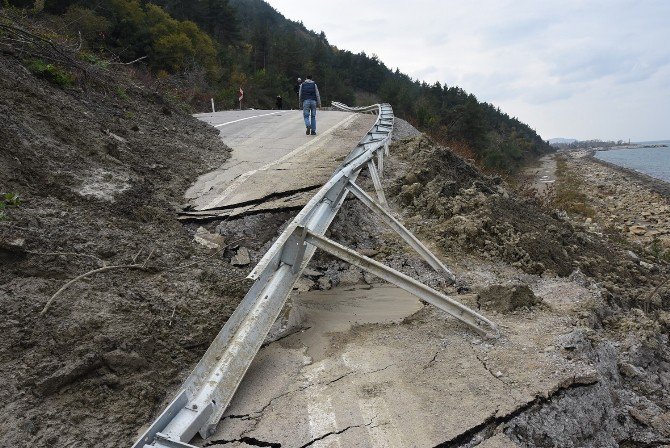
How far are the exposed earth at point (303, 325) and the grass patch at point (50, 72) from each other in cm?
77

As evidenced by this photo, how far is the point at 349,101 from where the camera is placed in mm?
45531

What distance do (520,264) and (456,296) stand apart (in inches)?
49.0

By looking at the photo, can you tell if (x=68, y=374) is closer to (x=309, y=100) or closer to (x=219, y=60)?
(x=309, y=100)

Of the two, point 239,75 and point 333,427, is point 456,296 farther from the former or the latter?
point 239,75

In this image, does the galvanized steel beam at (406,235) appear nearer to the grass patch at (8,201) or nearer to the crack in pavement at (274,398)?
the crack in pavement at (274,398)

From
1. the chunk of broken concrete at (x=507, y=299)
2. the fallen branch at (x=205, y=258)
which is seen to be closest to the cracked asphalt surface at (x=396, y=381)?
the chunk of broken concrete at (x=507, y=299)

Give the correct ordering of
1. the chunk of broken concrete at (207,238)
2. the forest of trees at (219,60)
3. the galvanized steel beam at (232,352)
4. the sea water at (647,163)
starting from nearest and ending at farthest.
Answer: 1. the galvanized steel beam at (232,352)
2. the chunk of broken concrete at (207,238)
3. the forest of trees at (219,60)
4. the sea water at (647,163)

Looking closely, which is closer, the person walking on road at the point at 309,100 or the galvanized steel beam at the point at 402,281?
the galvanized steel beam at the point at 402,281

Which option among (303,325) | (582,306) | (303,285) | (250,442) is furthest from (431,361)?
(582,306)

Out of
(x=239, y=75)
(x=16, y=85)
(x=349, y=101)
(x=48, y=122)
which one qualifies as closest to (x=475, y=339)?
(x=48, y=122)

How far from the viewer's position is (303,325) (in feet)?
13.4

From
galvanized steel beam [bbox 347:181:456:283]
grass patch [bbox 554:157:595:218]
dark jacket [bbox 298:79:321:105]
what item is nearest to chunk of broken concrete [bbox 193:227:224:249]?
galvanized steel beam [bbox 347:181:456:283]

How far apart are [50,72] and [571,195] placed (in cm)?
2877

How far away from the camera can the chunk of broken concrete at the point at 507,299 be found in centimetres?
434
